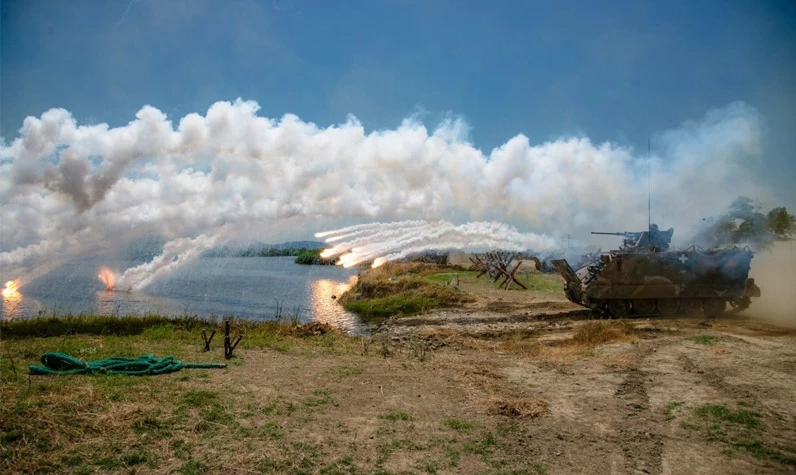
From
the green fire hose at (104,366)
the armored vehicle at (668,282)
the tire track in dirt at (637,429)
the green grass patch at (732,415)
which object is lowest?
the tire track in dirt at (637,429)

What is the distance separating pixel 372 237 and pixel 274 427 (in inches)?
1466

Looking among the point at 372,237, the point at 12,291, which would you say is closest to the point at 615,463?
the point at 372,237

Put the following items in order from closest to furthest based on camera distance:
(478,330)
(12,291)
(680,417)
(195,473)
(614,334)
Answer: (195,473), (680,417), (614,334), (478,330), (12,291)

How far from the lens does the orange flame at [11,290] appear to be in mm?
40534

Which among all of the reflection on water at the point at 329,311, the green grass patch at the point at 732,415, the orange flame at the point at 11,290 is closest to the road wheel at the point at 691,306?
the reflection on water at the point at 329,311

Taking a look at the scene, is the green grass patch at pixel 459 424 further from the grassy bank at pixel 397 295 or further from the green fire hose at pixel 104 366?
the grassy bank at pixel 397 295

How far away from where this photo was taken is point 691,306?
80.9 ft

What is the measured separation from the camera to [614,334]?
1784 cm

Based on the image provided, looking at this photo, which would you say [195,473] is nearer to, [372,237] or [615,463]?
[615,463]

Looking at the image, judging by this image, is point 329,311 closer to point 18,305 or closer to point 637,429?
point 18,305

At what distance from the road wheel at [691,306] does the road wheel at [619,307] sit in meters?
2.89

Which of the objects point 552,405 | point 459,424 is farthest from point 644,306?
point 459,424

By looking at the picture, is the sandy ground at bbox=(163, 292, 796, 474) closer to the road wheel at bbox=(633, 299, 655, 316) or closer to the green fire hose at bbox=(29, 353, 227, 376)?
the green fire hose at bbox=(29, 353, 227, 376)

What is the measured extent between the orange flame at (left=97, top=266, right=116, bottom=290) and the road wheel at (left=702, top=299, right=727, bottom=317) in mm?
51262
